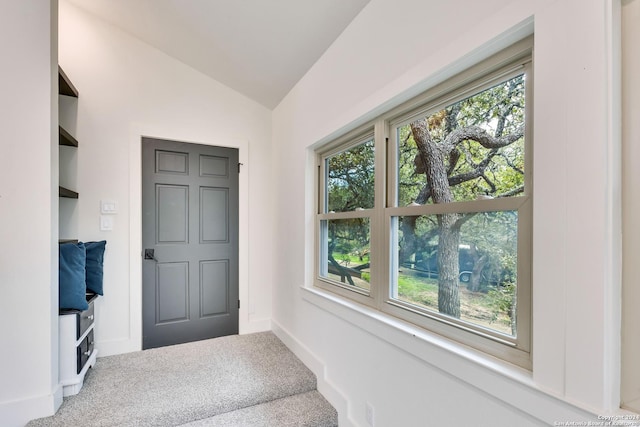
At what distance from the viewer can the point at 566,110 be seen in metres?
0.81

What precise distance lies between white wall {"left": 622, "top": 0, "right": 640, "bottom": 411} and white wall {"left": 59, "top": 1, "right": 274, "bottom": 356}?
2778 millimetres

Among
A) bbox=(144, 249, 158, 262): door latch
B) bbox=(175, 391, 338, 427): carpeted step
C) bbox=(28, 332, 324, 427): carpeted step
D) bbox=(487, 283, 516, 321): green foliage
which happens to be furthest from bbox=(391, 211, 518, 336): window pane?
bbox=(144, 249, 158, 262): door latch

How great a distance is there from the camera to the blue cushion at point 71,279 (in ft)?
6.13

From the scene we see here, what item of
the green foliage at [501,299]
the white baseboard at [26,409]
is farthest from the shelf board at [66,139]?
the green foliage at [501,299]

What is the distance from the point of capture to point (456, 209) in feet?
3.90

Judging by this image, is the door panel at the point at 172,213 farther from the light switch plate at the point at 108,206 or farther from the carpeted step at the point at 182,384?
the carpeted step at the point at 182,384

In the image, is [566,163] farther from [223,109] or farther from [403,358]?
[223,109]

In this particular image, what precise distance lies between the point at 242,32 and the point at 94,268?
83.3 inches

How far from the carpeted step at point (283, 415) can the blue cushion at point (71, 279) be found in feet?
3.42

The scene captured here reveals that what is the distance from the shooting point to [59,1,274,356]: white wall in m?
2.43

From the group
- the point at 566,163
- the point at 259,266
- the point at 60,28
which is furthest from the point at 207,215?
the point at 566,163

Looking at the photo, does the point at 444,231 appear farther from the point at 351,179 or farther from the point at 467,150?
the point at 351,179

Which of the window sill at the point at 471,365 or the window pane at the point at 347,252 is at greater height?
the window pane at the point at 347,252

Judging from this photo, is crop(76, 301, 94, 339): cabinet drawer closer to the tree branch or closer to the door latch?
the door latch
